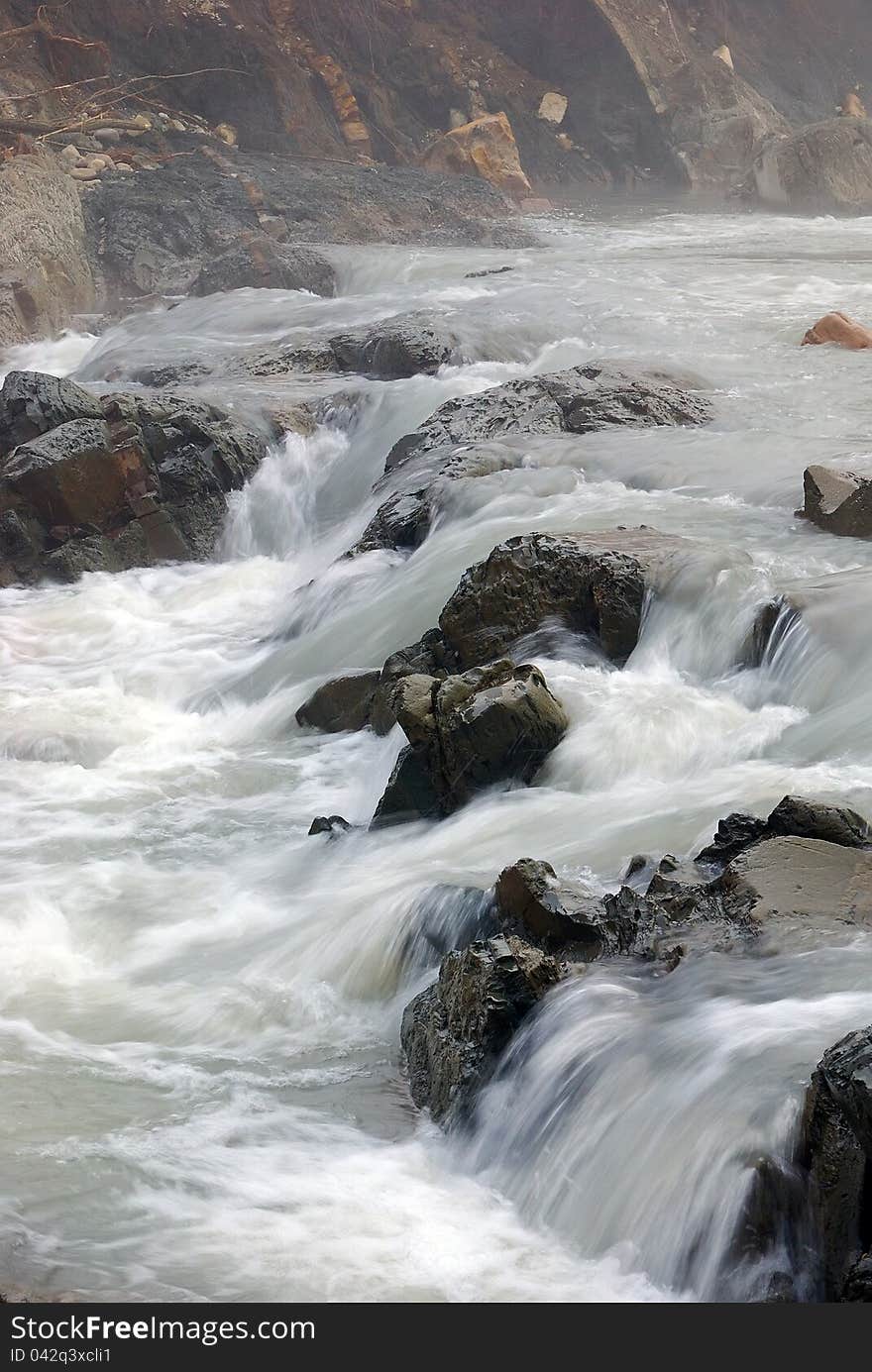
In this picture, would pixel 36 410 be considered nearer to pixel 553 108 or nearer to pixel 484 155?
pixel 484 155

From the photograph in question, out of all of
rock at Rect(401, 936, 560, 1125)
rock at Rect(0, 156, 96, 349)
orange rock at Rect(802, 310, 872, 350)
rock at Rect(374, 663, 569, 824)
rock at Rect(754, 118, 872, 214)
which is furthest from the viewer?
rock at Rect(754, 118, 872, 214)

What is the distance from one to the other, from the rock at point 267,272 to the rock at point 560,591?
11028 millimetres

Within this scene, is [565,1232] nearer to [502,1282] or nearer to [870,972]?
[502,1282]

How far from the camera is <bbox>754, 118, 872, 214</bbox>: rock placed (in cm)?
2675

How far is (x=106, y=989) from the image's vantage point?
5.27 metres

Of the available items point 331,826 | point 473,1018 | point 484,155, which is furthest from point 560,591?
point 484,155

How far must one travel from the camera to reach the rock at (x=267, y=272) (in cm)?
1759

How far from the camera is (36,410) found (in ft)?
35.7

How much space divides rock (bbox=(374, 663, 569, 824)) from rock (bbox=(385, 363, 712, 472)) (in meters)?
4.21

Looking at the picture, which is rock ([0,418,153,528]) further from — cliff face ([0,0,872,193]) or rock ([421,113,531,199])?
rock ([421,113,531,199])

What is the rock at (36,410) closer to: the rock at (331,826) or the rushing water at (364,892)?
the rushing water at (364,892)

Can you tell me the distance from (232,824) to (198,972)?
1.45m

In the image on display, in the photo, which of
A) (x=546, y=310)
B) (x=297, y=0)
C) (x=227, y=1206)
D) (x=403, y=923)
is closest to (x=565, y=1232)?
(x=227, y=1206)
